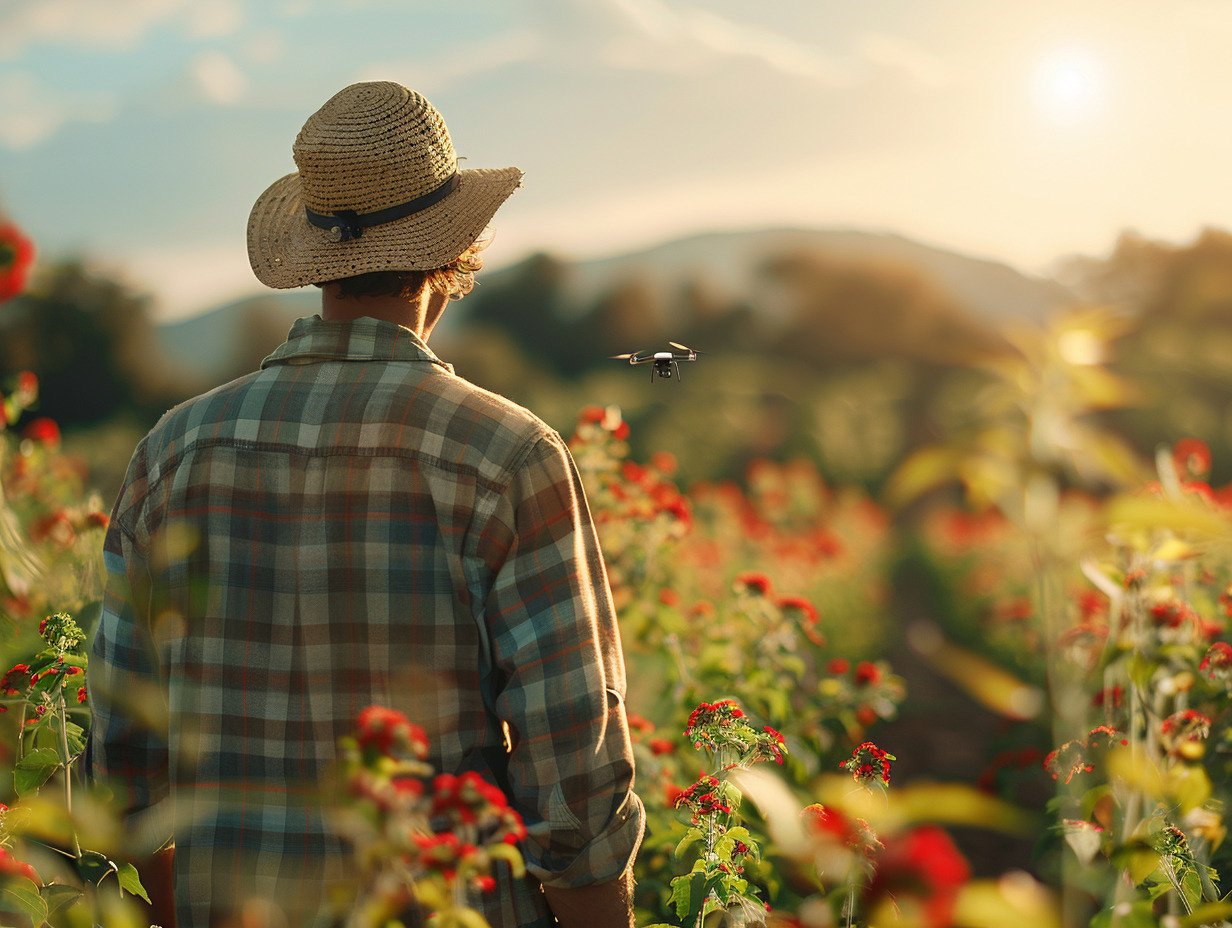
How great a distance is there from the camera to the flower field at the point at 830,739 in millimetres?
812

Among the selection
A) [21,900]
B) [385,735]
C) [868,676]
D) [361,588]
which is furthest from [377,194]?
[868,676]

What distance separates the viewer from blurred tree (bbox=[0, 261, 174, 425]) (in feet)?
32.6

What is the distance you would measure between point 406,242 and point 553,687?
0.71 metres

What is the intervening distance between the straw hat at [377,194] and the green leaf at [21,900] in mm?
892

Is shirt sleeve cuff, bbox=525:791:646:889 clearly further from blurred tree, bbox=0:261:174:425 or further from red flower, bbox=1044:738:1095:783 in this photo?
blurred tree, bbox=0:261:174:425

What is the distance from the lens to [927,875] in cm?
61

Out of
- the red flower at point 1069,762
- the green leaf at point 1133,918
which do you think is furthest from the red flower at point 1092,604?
the green leaf at point 1133,918

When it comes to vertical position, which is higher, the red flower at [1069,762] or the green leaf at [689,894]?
the red flower at [1069,762]

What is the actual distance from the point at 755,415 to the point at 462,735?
8.24 meters

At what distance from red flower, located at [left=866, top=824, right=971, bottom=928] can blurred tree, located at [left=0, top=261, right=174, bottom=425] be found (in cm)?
1104

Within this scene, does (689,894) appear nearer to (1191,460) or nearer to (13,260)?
(13,260)

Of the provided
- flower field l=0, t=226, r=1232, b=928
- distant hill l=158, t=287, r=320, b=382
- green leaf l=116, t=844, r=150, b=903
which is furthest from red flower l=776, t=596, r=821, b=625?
distant hill l=158, t=287, r=320, b=382

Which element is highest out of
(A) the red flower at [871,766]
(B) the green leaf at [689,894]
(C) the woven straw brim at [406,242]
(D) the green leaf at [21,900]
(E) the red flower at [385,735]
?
(C) the woven straw brim at [406,242]

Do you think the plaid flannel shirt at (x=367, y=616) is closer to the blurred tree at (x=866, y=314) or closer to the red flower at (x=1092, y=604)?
the red flower at (x=1092, y=604)
